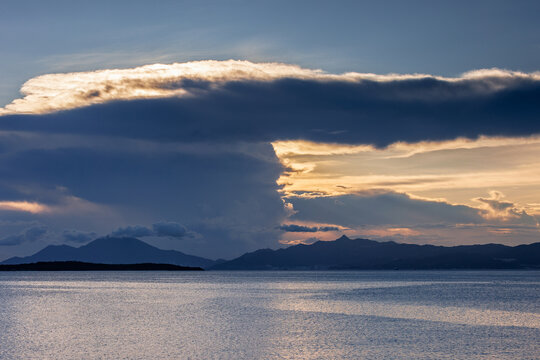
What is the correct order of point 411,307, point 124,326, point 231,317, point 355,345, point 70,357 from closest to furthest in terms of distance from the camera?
1. point 70,357
2. point 355,345
3. point 124,326
4. point 231,317
5. point 411,307

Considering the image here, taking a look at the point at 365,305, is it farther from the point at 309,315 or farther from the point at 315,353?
the point at 315,353

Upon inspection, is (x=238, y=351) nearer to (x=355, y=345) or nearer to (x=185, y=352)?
(x=185, y=352)

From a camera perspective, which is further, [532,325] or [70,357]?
[532,325]

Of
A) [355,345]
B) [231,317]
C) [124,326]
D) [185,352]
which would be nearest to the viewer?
[185,352]

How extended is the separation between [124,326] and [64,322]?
9.90 m

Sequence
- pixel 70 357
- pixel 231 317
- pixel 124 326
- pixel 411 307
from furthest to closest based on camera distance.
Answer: pixel 411 307
pixel 231 317
pixel 124 326
pixel 70 357

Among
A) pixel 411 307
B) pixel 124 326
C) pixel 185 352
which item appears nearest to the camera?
pixel 185 352

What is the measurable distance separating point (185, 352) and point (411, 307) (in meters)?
57.9

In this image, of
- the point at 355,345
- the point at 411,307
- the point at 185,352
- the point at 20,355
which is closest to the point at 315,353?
the point at 355,345

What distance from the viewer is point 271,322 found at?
76688 millimetres

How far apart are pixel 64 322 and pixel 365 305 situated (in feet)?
173

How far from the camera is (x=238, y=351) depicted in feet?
176

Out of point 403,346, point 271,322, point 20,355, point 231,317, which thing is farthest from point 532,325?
point 20,355

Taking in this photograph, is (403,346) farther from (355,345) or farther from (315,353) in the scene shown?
(315,353)
